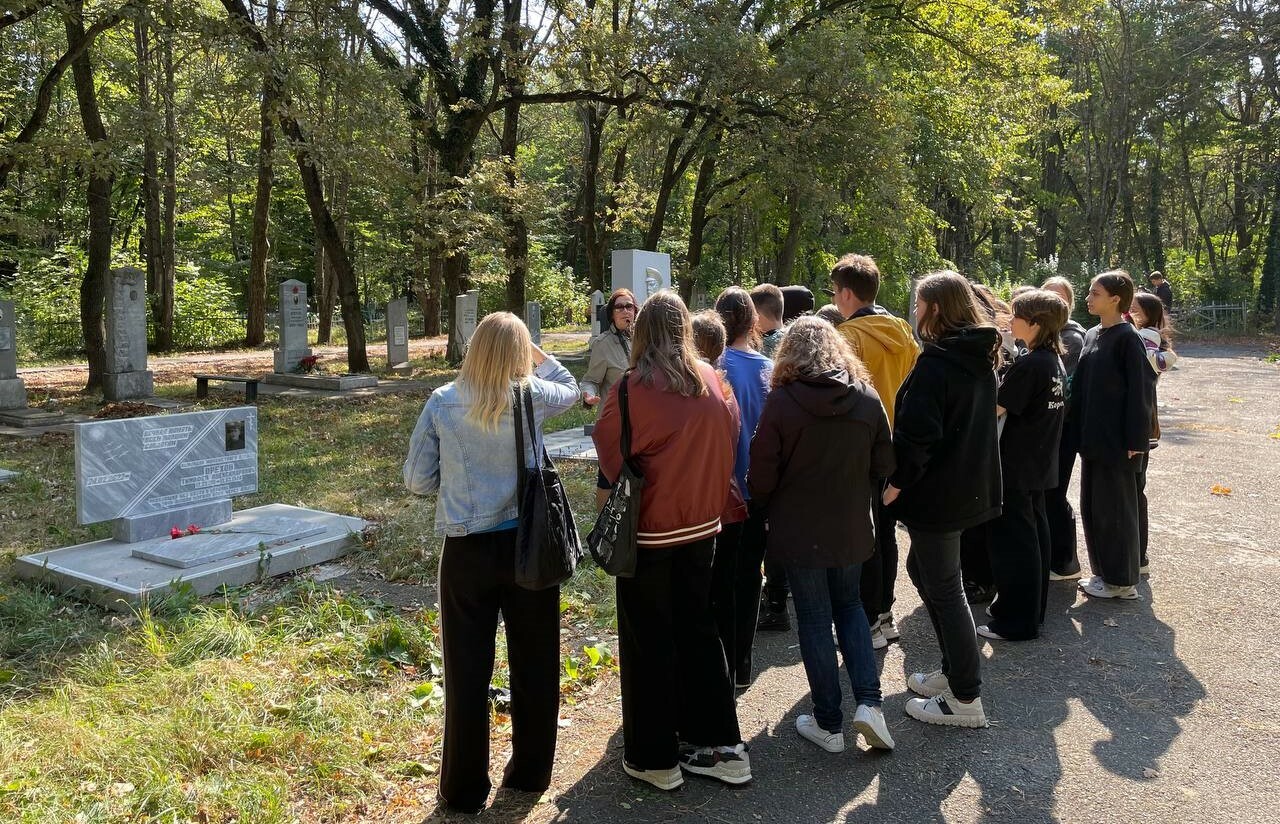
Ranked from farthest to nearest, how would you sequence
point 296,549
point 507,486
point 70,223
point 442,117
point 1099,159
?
point 1099,159 < point 70,223 < point 442,117 < point 296,549 < point 507,486

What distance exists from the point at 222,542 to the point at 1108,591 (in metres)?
5.63

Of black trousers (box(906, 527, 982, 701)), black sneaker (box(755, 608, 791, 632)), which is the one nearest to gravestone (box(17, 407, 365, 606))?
black sneaker (box(755, 608, 791, 632))

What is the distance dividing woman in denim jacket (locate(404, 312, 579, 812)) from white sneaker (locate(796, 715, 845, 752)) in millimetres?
1185

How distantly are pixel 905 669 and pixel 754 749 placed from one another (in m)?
1.14

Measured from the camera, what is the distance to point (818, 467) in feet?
11.1

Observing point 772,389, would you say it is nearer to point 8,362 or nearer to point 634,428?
point 634,428

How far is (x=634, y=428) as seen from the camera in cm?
318

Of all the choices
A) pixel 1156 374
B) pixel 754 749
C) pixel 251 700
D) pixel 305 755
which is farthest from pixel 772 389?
pixel 1156 374

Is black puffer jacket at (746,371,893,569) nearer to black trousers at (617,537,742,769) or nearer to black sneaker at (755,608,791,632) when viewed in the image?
black trousers at (617,537,742,769)

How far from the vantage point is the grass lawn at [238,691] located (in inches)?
128

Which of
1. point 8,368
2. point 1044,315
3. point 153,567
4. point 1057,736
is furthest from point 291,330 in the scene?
point 1057,736

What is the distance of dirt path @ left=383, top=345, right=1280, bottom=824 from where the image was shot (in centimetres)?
324

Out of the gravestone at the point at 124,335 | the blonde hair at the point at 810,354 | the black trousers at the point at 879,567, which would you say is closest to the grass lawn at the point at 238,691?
the black trousers at the point at 879,567

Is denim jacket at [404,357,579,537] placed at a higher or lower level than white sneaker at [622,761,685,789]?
higher
